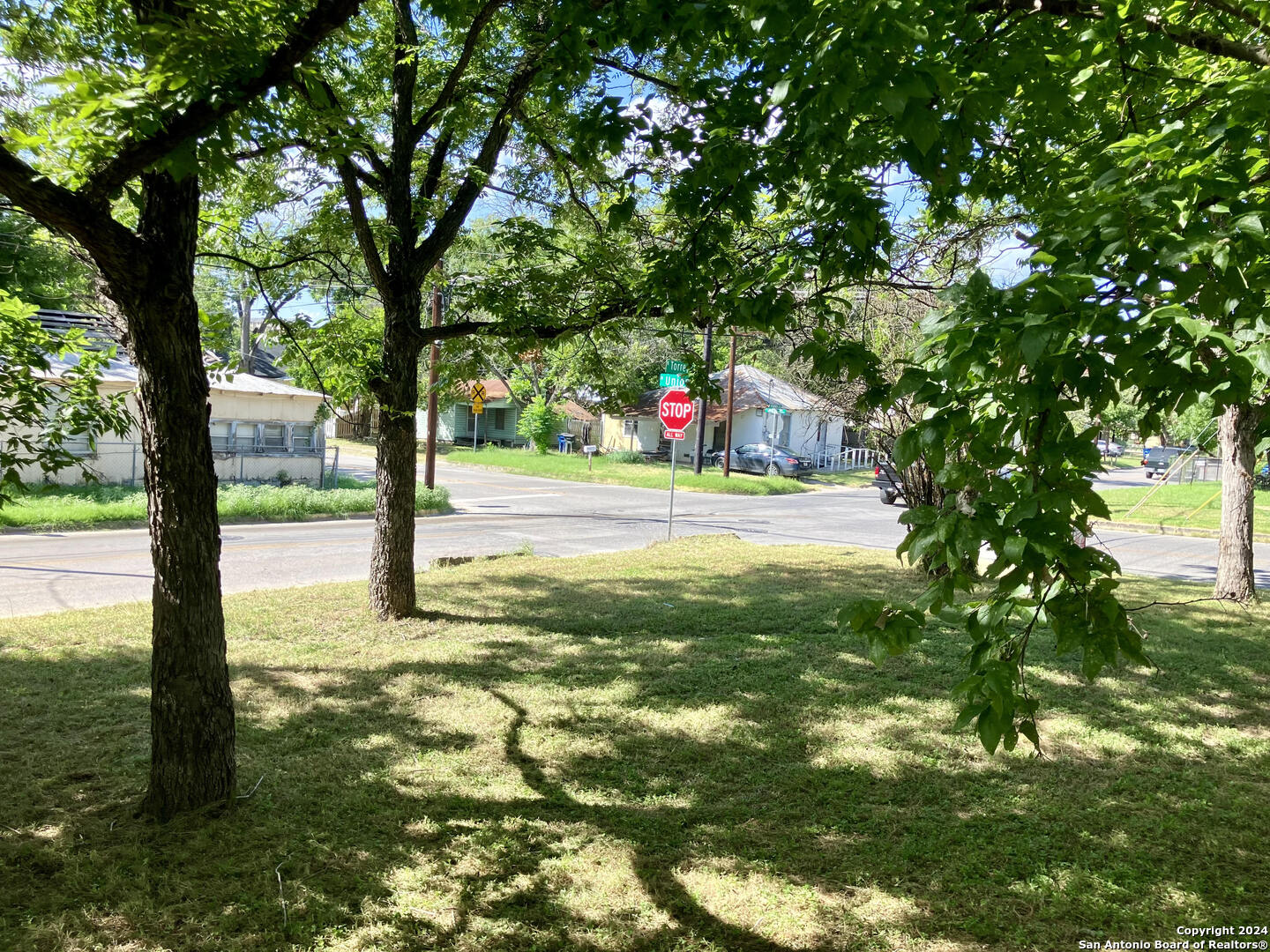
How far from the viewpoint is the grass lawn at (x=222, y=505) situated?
49.5ft

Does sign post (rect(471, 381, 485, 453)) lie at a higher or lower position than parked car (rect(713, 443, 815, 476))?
higher

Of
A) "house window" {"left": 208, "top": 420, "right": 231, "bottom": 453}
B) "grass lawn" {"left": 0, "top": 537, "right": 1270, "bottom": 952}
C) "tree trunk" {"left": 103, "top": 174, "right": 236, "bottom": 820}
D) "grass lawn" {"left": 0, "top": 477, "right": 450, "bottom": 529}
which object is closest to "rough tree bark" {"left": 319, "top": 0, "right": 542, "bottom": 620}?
"grass lawn" {"left": 0, "top": 537, "right": 1270, "bottom": 952}

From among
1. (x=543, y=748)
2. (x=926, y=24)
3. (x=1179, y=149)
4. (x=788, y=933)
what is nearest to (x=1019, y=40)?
(x=926, y=24)

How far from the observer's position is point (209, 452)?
3805 mm

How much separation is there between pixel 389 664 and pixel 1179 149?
6.09m

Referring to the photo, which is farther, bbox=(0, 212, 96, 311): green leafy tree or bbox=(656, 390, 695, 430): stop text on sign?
bbox=(656, 390, 695, 430): stop text on sign

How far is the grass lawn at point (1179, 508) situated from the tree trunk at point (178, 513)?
17.5 metres

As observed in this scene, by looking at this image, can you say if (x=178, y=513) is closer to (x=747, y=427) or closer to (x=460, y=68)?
(x=460, y=68)

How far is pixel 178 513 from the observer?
3.71 metres

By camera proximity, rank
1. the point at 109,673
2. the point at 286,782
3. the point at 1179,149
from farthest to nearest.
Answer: the point at 109,673 → the point at 286,782 → the point at 1179,149

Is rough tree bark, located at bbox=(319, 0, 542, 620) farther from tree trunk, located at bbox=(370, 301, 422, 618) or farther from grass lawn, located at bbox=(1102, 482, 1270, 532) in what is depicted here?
grass lawn, located at bbox=(1102, 482, 1270, 532)

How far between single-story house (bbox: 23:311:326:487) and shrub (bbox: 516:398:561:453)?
19493 millimetres

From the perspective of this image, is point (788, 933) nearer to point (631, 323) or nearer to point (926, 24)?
point (926, 24)

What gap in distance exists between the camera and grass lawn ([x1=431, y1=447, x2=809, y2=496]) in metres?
31.2
